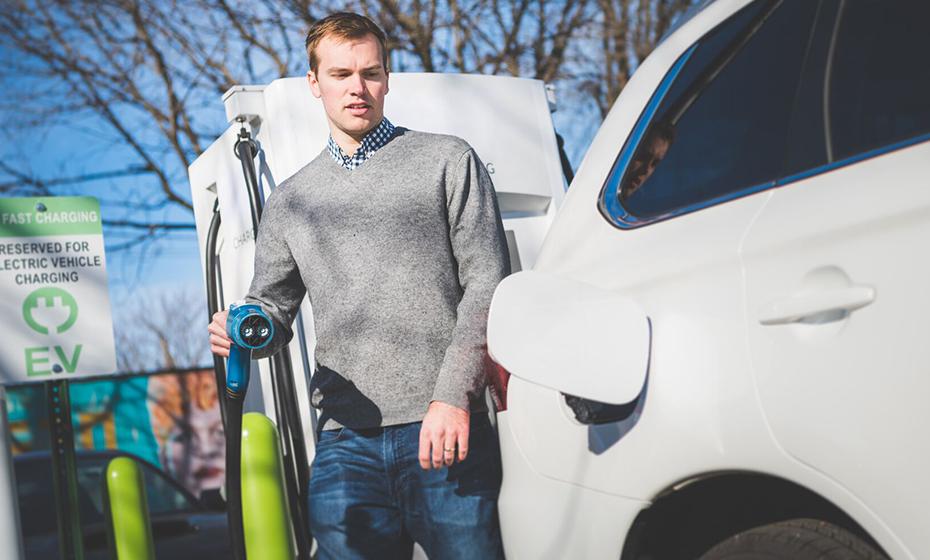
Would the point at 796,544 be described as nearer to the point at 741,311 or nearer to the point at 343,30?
the point at 741,311

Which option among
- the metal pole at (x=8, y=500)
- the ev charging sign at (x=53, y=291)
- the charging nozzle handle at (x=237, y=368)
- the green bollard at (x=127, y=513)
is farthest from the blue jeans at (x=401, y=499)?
the ev charging sign at (x=53, y=291)

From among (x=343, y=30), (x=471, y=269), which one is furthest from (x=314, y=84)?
(x=471, y=269)

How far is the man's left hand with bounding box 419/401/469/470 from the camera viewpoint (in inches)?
85.6

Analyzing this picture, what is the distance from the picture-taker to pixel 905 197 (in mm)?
1399

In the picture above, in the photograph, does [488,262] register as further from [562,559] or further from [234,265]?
Result: [234,265]

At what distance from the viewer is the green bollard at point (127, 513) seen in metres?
3.54

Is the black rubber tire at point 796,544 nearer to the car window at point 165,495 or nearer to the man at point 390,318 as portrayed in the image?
the man at point 390,318

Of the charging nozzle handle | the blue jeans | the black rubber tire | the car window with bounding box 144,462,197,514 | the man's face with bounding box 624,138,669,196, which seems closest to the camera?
the black rubber tire

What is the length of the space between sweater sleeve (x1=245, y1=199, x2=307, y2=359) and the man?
7cm

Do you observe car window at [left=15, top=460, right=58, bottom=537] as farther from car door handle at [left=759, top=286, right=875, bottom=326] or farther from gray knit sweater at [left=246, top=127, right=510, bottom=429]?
car door handle at [left=759, top=286, right=875, bottom=326]

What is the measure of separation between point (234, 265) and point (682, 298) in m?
2.80

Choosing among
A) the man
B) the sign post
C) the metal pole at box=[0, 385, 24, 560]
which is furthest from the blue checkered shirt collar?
the sign post

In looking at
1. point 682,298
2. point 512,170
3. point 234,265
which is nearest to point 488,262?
point 682,298

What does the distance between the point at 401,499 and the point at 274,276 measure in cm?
66
